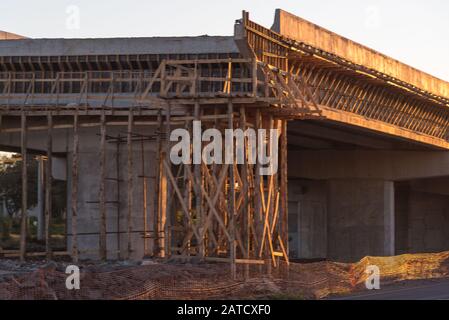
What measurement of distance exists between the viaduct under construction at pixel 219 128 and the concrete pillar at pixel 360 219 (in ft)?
0.26

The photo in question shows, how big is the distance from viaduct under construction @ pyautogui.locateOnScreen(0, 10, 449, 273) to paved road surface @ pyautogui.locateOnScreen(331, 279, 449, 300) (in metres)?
3.44

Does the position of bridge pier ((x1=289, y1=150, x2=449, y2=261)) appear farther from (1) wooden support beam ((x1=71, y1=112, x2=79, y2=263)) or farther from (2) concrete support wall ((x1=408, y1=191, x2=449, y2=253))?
(1) wooden support beam ((x1=71, y1=112, x2=79, y2=263))

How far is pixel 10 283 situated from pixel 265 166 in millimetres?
12119

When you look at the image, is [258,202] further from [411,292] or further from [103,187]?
[103,187]

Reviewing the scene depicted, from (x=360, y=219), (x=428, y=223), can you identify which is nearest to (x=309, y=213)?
(x=428, y=223)

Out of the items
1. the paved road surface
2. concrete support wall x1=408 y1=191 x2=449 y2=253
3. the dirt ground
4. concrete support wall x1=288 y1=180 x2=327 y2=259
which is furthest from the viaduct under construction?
concrete support wall x1=408 y1=191 x2=449 y2=253

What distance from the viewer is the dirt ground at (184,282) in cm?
2412

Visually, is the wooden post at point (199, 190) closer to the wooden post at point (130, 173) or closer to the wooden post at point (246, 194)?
the wooden post at point (246, 194)

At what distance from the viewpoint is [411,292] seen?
A: 30.9 meters
